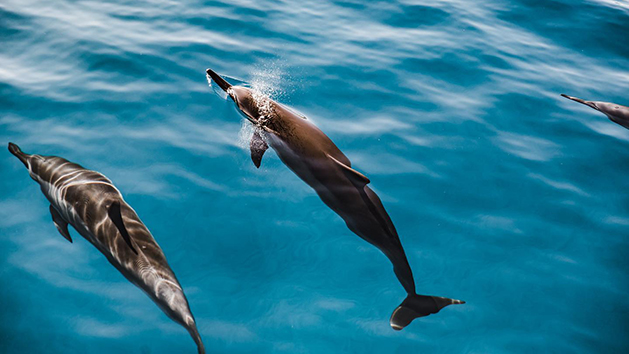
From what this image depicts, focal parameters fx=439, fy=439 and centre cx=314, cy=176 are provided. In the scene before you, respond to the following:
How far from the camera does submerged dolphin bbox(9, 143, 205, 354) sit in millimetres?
4074

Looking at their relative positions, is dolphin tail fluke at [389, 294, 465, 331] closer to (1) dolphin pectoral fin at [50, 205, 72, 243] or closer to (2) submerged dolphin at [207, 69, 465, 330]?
(2) submerged dolphin at [207, 69, 465, 330]

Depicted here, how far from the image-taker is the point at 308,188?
231 inches

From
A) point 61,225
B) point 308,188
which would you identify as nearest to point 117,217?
point 61,225

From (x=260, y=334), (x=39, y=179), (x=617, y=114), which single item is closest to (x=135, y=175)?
(x=39, y=179)

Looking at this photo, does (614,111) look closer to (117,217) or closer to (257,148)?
(257,148)

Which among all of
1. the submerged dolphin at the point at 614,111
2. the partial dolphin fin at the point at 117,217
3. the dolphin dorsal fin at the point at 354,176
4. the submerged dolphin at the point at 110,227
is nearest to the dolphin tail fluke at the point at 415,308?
the dolphin dorsal fin at the point at 354,176

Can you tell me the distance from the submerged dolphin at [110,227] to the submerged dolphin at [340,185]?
188cm

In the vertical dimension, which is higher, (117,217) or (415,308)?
(117,217)

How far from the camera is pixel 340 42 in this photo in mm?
9625

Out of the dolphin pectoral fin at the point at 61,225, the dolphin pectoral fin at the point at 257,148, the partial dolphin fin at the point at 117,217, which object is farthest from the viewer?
the dolphin pectoral fin at the point at 257,148

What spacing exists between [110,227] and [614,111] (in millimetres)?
7850

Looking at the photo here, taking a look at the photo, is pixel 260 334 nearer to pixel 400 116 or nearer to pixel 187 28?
pixel 400 116

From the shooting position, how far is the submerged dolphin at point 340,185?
15.4ft

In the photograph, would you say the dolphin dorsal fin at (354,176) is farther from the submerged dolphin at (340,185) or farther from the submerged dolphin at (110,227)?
the submerged dolphin at (110,227)
